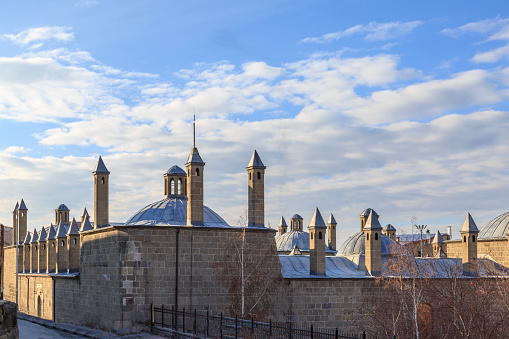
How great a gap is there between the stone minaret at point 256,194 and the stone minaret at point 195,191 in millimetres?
2377

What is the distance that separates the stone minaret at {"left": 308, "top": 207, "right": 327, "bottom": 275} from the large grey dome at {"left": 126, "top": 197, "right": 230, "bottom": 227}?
4227 mm

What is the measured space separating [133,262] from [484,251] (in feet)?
73.5

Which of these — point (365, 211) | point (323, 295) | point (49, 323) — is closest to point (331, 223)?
point (365, 211)

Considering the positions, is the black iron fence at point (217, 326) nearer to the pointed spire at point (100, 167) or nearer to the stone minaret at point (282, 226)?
the pointed spire at point (100, 167)

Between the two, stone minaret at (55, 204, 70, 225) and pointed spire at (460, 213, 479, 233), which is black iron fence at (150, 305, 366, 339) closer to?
pointed spire at (460, 213, 479, 233)

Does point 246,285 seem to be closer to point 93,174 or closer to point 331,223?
point 93,174

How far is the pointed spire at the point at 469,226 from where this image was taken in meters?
33.5

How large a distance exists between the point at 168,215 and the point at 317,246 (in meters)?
7.45

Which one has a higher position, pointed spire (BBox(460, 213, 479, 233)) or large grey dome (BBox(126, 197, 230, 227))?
large grey dome (BBox(126, 197, 230, 227))

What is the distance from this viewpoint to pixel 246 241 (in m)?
28.1

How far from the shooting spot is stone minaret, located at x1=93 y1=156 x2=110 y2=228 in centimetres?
3161

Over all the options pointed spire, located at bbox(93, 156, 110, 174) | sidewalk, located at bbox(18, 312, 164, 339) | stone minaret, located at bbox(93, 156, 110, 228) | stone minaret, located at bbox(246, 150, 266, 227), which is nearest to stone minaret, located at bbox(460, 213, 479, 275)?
stone minaret, located at bbox(246, 150, 266, 227)

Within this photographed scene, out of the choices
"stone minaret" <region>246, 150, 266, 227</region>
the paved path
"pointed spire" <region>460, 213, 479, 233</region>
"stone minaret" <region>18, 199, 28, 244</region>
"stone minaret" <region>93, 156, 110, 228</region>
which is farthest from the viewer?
"stone minaret" <region>18, 199, 28, 244</region>

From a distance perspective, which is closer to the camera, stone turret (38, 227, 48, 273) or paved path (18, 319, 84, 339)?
paved path (18, 319, 84, 339)
